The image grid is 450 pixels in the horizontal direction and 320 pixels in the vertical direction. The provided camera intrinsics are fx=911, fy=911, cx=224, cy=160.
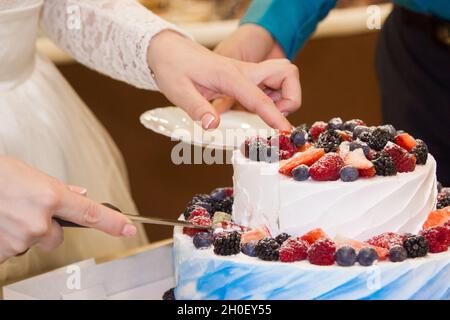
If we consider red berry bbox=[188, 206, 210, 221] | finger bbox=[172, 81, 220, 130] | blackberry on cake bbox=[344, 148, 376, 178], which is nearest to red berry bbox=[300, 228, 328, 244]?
blackberry on cake bbox=[344, 148, 376, 178]

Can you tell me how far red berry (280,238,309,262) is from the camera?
1256mm

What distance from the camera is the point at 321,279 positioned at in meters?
1.23

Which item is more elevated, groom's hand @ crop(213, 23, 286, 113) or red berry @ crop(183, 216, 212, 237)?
groom's hand @ crop(213, 23, 286, 113)

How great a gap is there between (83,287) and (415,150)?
0.62 meters

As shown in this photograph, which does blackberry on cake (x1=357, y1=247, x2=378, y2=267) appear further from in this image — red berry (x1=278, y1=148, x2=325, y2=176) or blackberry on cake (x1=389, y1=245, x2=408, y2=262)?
red berry (x1=278, y1=148, x2=325, y2=176)

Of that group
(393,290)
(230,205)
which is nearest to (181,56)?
(230,205)

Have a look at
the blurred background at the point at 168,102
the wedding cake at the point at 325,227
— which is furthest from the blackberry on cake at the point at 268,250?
the blurred background at the point at 168,102


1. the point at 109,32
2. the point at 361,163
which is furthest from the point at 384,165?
the point at 109,32

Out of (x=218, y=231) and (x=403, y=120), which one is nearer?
(x=218, y=231)

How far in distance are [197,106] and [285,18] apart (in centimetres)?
68

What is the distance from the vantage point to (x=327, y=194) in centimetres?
131

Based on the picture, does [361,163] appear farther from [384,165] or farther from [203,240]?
[203,240]

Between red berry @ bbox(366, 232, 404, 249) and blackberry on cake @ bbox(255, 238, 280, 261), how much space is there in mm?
143

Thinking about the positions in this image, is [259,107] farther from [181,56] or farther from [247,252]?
[247,252]
